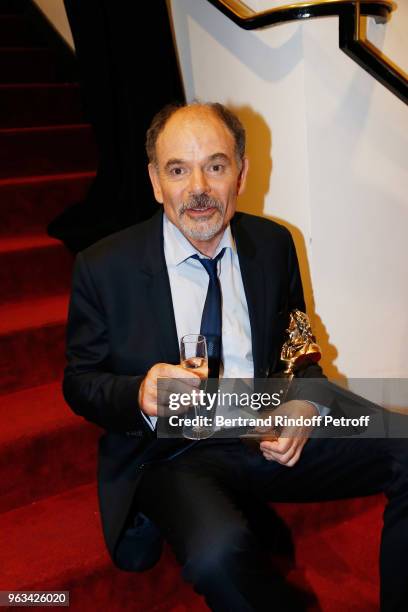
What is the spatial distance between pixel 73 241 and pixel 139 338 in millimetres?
948

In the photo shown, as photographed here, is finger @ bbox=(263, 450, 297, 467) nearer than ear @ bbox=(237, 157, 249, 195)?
Yes

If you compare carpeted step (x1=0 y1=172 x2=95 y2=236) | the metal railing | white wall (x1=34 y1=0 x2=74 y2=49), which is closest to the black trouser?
the metal railing

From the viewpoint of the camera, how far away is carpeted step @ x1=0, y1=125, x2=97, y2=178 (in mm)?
2615

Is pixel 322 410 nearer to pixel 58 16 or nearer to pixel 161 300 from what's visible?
pixel 161 300

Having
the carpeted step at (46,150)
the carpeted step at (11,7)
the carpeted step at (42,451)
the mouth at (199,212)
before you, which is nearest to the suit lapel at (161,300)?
the mouth at (199,212)

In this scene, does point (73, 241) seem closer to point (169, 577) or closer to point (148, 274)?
point (148, 274)

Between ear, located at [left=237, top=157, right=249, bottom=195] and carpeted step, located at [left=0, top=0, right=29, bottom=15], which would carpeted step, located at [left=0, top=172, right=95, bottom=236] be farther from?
carpeted step, located at [left=0, top=0, right=29, bottom=15]

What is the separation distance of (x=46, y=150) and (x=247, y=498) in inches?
79.6

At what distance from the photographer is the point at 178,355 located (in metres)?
1.31

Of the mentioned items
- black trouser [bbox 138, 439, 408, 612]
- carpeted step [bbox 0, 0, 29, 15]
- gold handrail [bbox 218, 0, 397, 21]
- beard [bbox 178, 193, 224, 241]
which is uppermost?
carpeted step [bbox 0, 0, 29, 15]

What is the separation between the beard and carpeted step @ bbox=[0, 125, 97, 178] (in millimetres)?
1535

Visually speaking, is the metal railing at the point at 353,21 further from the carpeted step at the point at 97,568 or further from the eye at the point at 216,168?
the carpeted step at the point at 97,568

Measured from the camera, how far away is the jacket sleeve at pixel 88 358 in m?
1.25

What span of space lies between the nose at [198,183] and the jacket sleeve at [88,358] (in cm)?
32
